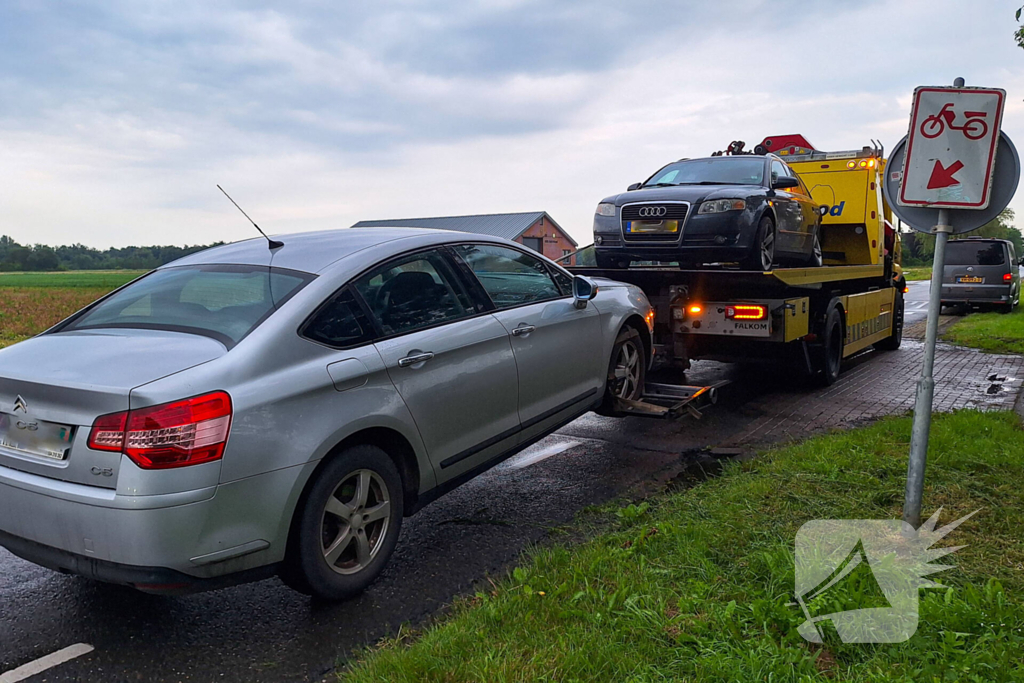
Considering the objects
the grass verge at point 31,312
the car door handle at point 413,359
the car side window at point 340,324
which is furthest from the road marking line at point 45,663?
the grass verge at point 31,312

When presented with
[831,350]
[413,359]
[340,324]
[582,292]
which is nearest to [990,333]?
[831,350]

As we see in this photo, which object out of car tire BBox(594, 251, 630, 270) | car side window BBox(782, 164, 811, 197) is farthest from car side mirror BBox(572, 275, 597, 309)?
car side window BBox(782, 164, 811, 197)

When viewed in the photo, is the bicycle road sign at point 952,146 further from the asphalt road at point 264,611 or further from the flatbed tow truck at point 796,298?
the flatbed tow truck at point 796,298

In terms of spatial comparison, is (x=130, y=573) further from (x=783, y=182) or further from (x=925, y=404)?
(x=783, y=182)

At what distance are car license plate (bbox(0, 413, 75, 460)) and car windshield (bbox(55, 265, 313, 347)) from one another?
24.2 inches

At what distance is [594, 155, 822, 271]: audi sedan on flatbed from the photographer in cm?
820

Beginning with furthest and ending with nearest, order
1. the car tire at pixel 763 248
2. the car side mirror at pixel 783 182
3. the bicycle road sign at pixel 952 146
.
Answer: the car side mirror at pixel 783 182 < the car tire at pixel 763 248 < the bicycle road sign at pixel 952 146

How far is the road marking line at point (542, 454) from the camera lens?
6.02 m

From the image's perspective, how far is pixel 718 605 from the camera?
3.28m

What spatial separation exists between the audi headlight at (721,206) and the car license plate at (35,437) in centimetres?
655

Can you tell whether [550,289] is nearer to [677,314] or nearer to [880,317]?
[677,314]

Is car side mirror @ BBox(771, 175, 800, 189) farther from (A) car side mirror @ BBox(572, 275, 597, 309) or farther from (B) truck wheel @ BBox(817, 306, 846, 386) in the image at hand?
(A) car side mirror @ BBox(572, 275, 597, 309)

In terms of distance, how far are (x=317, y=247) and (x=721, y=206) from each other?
5244 millimetres

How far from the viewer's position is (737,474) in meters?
5.39
